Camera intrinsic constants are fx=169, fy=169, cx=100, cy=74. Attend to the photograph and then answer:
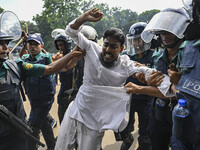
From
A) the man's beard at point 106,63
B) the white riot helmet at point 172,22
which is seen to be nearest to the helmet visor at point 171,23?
the white riot helmet at point 172,22

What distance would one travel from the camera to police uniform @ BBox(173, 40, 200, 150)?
1.19 metres

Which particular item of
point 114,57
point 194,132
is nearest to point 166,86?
Answer: point 194,132

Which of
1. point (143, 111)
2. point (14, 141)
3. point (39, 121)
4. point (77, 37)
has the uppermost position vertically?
point (77, 37)

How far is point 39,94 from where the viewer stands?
2.83 metres

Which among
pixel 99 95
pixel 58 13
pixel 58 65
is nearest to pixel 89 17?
pixel 58 65

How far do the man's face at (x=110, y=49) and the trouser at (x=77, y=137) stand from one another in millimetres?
771

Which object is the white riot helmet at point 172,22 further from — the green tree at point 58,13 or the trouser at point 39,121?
the green tree at point 58,13

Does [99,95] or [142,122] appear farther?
[142,122]

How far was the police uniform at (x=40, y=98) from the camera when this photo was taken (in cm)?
274

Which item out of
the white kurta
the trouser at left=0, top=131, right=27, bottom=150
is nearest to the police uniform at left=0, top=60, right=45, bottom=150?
the trouser at left=0, top=131, right=27, bottom=150

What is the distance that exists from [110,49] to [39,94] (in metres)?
1.60

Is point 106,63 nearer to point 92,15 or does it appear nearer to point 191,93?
point 92,15

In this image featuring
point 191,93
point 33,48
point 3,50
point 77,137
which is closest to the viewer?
point 191,93

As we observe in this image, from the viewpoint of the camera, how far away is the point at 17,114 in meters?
1.70
